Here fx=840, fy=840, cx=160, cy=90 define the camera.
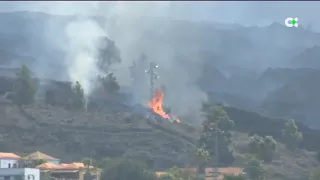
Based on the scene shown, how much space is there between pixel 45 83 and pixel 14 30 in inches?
602

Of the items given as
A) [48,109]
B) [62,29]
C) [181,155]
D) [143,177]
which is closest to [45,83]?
[48,109]

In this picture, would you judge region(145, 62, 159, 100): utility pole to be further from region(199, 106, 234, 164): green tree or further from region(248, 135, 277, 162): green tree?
region(248, 135, 277, 162): green tree

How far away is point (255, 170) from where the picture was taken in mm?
117000

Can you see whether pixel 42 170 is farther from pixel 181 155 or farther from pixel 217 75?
pixel 217 75

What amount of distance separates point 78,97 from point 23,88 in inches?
424

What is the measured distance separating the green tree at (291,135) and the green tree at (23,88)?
45430mm

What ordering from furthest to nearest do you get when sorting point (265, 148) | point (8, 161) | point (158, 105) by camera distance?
1. point (158, 105)
2. point (265, 148)
3. point (8, 161)

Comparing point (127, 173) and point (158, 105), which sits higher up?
point (158, 105)

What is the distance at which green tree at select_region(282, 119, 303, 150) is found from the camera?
147 meters

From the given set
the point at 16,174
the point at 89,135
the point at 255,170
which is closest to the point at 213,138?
the point at 89,135

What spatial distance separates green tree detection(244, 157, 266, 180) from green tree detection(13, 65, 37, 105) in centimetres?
4826

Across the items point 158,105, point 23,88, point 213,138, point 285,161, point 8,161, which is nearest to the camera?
point 8,161

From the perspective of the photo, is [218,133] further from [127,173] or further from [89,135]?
[127,173]

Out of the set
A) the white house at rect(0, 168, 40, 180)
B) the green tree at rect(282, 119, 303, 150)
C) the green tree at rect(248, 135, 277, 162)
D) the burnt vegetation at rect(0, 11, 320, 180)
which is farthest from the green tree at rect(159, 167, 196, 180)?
the green tree at rect(282, 119, 303, 150)
